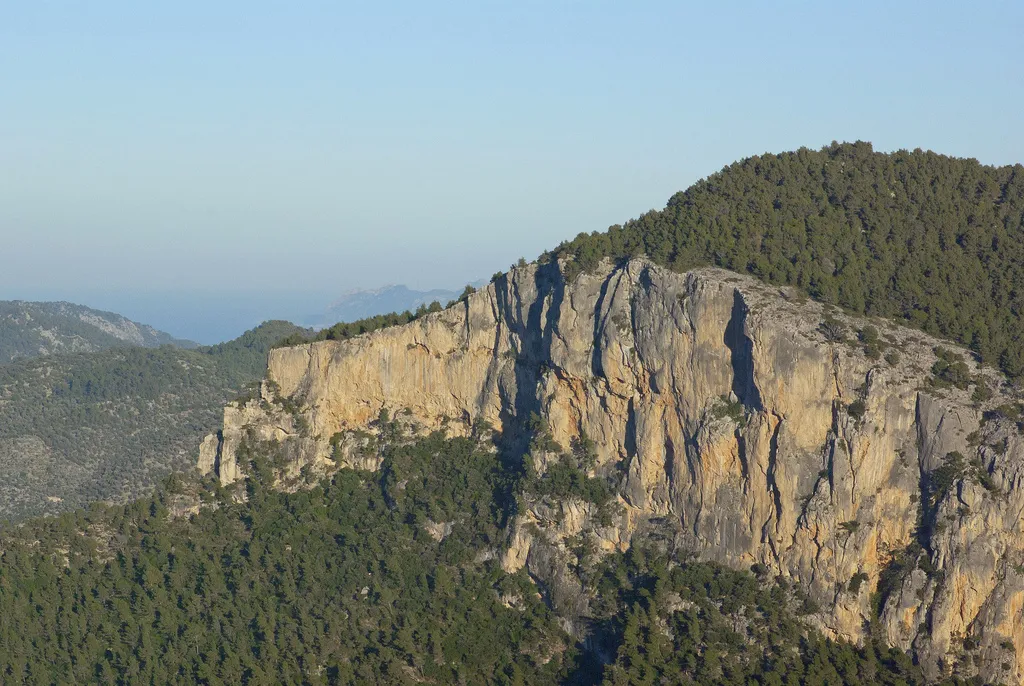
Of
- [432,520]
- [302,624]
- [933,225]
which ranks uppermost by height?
[933,225]

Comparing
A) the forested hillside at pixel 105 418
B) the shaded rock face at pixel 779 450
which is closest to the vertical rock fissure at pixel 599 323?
the shaded rock face at pixel 779 450

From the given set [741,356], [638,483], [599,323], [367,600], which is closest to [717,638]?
[638,483]

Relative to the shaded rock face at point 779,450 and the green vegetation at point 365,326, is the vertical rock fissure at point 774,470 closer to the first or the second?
the shaded rock face at point 779,450

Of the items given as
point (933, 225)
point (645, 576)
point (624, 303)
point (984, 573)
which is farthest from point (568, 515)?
point (933, 225)

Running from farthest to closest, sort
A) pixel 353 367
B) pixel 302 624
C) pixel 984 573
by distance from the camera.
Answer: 1. pixel 353 367
2. pixel 302 624
3. pixel 984 573

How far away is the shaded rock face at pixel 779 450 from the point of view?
7362 cm

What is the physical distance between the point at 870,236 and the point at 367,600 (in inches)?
1766

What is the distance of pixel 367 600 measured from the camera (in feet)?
292

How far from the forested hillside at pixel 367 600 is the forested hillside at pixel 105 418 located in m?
36.6

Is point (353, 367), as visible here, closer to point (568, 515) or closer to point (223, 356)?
point (568, 515)

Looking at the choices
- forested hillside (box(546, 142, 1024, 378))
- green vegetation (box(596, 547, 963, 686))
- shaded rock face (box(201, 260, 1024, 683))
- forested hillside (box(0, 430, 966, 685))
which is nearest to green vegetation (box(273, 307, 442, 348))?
shaded rock face (box(201, 260, 1024, 683))

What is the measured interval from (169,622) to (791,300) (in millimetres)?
49177

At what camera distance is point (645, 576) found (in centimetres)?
8288

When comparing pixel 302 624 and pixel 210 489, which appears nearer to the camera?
pixel 302 624
